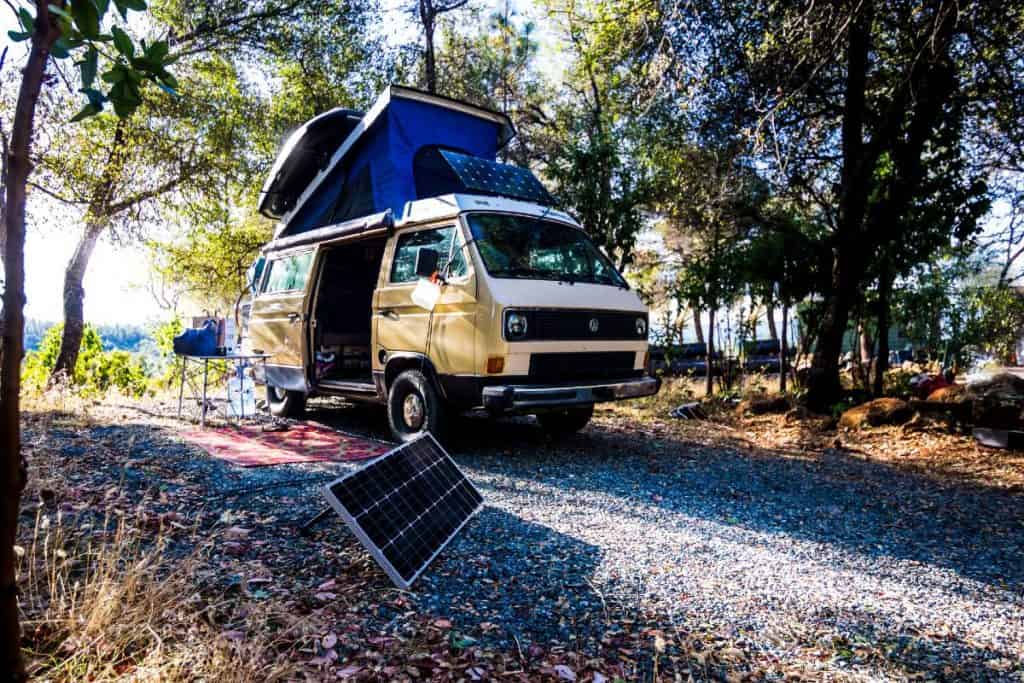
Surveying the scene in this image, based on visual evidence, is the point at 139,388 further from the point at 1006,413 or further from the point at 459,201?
the point at 1006,413

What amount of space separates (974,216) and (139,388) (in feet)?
48.9

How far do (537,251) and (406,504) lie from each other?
3.43 metres

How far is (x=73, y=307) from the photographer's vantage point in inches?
508

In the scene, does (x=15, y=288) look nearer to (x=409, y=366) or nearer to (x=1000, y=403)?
(x=409, y=366)

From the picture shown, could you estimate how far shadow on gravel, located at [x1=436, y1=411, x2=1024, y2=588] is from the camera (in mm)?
4203

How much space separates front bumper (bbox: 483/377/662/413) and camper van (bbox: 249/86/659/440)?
1 centimetres

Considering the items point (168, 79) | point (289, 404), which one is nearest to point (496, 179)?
point (289, 404)

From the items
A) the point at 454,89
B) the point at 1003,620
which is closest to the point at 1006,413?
the point at 1003,620

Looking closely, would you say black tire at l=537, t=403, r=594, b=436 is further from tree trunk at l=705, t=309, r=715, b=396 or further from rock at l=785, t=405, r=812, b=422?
tree trunk at l=705, t=309, r=715, b=396

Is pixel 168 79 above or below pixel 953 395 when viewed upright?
above

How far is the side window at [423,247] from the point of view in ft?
19.8

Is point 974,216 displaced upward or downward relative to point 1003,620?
upward

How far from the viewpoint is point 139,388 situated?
13258 mm

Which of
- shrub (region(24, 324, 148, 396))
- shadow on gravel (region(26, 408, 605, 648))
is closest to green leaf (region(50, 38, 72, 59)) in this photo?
shadow on gravel (region(26, 408, 605, 648))
